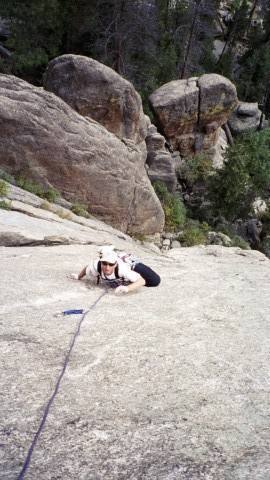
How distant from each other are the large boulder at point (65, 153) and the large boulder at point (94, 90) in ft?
5.08

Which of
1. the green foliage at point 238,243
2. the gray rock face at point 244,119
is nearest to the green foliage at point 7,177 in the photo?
the green foliage at point 238,243

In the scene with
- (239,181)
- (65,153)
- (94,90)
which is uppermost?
(94,90)

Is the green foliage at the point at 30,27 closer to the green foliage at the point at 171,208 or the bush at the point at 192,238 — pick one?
the green foliage at the point at 171,208

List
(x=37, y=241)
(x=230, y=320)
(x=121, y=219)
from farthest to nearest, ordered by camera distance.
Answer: (x=121, y=219) → (x=37, y=241) → (x=230, y=320)

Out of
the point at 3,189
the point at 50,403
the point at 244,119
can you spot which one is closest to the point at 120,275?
the point at 50,403

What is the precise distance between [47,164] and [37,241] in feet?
18.8

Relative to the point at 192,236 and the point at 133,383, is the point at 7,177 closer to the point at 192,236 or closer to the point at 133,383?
the point at 192,236

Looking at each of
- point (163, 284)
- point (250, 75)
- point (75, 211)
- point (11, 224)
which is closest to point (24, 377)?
point (163, 284)

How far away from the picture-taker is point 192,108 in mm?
24500

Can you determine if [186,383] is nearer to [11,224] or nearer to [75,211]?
[11,224]

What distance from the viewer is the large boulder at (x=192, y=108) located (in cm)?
2389

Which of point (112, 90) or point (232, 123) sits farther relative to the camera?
point (232, 123)

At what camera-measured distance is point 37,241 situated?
7699 mm

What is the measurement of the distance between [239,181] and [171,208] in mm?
3755
